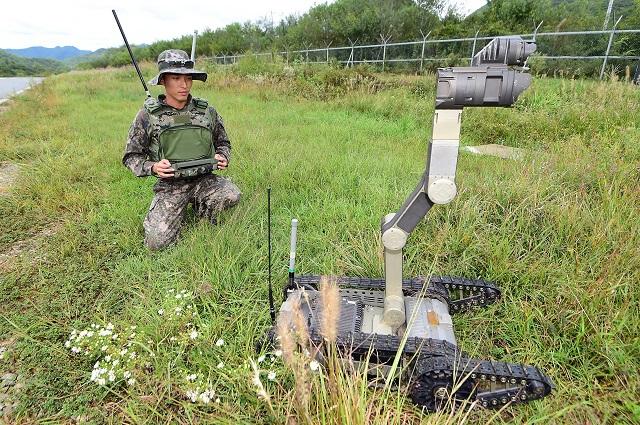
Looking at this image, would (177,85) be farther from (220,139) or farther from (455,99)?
(455,99)

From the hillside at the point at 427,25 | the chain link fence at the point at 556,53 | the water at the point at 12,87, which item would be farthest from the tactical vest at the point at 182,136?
the water at the point at 12,87

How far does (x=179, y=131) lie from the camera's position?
125 inches

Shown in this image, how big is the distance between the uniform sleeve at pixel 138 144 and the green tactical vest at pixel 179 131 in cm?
8

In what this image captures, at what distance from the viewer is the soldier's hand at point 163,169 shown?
3115mm

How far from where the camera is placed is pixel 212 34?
41531 millimetres

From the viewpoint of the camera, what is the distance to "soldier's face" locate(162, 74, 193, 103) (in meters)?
3.07

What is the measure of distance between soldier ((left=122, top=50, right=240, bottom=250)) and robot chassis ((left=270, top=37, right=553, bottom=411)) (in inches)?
63.7

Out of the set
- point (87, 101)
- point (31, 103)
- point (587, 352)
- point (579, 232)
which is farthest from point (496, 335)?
point (31, 103)

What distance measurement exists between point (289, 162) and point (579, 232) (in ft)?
10.2

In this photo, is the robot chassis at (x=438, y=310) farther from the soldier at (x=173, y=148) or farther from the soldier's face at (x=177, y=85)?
the soldier's face at (x=177, y=85)

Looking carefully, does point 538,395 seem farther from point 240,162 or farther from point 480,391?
point 240,162

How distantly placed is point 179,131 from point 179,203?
675mm

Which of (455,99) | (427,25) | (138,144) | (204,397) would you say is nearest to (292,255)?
(204,397)

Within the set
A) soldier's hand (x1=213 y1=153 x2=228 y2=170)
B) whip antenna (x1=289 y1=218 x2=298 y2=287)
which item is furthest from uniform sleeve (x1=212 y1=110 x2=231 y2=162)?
whip antenna (x1=289 y1=218 x2=298 y2=287)
